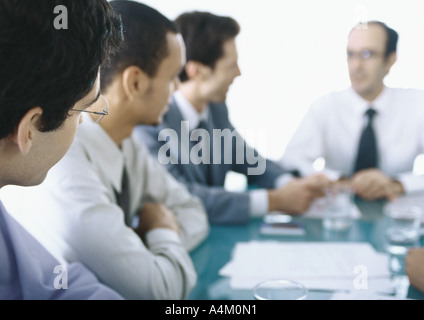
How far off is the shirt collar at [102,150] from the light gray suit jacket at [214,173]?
331 millimetres

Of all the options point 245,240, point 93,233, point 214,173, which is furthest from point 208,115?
point 93,233

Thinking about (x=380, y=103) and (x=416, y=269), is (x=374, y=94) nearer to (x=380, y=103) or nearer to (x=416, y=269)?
(x=380, y=103)

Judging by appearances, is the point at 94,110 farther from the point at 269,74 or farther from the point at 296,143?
the point at 296,143

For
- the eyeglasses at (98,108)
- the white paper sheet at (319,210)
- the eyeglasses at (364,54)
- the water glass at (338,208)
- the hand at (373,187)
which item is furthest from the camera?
the eyeglasses at (364,54)

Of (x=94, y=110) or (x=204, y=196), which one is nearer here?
(x=94, y=110)

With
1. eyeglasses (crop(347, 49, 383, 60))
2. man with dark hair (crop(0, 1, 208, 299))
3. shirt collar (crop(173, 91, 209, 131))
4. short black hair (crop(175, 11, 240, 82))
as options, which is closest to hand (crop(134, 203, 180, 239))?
man with dark hair (crop(0, 1, 208, 299))

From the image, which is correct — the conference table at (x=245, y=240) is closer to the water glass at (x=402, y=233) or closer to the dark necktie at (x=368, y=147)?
the water glass at (x=402, y=233)

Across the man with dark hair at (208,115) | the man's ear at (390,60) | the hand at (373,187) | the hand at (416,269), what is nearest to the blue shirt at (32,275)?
the hand at (416,269)

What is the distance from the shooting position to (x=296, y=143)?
1811 millimetres

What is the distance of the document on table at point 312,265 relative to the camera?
29.6 inches

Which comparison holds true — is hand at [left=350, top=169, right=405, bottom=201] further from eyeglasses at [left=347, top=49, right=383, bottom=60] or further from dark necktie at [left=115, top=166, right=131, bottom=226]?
dark necktie at [left=115, top=166, right=131, bottom=226]

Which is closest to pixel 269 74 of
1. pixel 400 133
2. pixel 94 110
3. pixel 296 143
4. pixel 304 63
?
pixel 304 63

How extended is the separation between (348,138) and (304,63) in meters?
0.49
